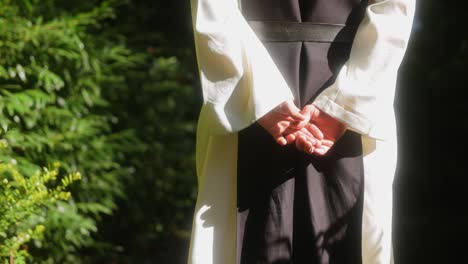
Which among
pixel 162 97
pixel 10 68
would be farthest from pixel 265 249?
pixel 162 97

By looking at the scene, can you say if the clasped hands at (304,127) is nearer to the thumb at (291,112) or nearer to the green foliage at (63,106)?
the thumb at (291,112)

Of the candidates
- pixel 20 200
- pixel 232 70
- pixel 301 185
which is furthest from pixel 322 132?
A: pixel 20 200

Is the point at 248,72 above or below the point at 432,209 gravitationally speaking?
above

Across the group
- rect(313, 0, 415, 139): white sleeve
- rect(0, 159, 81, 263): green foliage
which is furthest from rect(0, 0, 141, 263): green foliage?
rect(313, 0, 415, 139): white sleeve

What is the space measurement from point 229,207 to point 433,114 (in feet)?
10.1

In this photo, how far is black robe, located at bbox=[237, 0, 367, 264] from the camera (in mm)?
2326

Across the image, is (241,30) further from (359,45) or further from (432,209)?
(432,209)

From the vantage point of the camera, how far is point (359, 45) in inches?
91.9

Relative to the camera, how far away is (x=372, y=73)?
2316 millimetres

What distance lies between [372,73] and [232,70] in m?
0.38

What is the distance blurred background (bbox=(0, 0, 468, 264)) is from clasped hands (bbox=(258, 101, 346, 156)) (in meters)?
1.73

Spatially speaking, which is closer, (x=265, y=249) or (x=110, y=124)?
(x=265, y=249)

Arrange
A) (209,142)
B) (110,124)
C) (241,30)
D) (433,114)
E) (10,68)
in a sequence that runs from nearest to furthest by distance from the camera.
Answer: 1. (241,30)
2. (209,142)
3. (10,68)
4. (110,124)
5. (433,114)

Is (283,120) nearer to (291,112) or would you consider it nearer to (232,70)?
(291,112)
